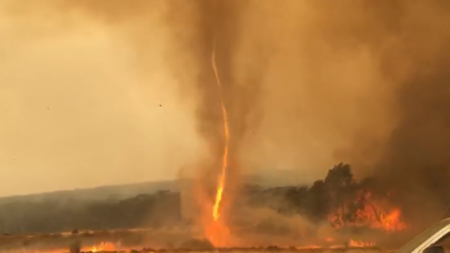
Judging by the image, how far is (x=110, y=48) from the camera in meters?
4.75

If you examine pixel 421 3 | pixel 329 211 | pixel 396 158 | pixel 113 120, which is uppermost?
pixel 421 3

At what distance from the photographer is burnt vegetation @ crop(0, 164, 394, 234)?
4742 millimetres

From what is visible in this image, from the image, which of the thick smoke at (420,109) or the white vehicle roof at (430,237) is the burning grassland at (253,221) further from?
the white vehicle roof at (430,237)

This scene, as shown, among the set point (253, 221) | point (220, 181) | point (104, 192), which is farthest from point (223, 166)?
point (104, 192)

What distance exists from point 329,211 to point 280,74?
4.46 ft

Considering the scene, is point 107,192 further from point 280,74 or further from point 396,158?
point 396,158

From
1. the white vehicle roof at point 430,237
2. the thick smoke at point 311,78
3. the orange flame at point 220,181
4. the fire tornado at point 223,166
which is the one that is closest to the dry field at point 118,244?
the orange flame at point 220,181

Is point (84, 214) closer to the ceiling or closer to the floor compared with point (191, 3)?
closer to the floor

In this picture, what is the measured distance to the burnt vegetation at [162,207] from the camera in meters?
4.74

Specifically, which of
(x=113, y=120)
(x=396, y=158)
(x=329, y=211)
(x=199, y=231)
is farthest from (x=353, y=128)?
(x=113, y=120)

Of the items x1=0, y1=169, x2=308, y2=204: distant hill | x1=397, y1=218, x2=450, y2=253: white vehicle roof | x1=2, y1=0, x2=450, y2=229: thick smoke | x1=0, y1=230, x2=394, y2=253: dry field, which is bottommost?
x1=397, y1=218, x2=450, y2=253: white vehicle roof

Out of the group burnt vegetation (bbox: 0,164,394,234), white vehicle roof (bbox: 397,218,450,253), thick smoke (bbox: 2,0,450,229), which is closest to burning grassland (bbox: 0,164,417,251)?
Result: burnt vegetation (bbox: 0,164,394,234)

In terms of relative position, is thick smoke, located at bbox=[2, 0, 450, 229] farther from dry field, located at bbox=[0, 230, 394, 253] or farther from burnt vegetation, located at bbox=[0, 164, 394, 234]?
dry field, located at bbox=[0, 230, 394, 253]

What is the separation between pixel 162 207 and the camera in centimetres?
480
